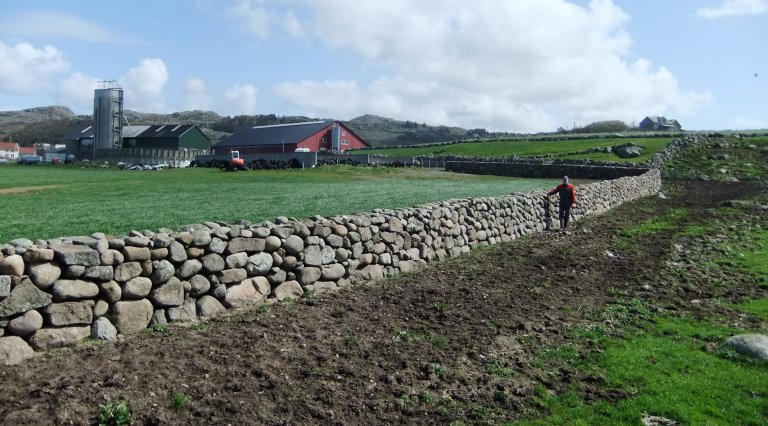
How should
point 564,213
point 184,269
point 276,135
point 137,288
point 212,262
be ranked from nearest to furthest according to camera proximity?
1. point 137,288
2. point 184,269
3. point 212,262
4. point 564,213
5. point 276,135

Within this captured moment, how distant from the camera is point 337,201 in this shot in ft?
66.8

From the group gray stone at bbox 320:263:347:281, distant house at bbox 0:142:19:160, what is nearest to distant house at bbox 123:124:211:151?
distant house at bbox 0:142:19:160

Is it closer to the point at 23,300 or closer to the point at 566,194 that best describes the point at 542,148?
the point at 566,194

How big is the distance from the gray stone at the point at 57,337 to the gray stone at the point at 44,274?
1.61ft

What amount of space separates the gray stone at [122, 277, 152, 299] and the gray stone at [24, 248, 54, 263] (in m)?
0.96

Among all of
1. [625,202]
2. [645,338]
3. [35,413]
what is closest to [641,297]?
[645,338]

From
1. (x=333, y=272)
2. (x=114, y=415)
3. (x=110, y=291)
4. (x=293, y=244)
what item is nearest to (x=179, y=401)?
(x=114, y=415)

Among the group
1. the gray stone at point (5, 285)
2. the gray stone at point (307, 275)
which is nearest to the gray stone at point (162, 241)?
the gray stone at point (5, 285)

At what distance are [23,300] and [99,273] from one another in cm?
86

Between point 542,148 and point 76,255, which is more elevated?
point 542,148

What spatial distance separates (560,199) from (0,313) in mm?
17753

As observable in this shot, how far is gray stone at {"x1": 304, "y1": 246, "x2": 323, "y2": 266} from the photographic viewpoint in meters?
10.1

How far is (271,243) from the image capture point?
9.50 metres

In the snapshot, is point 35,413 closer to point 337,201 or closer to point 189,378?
point 189,378
